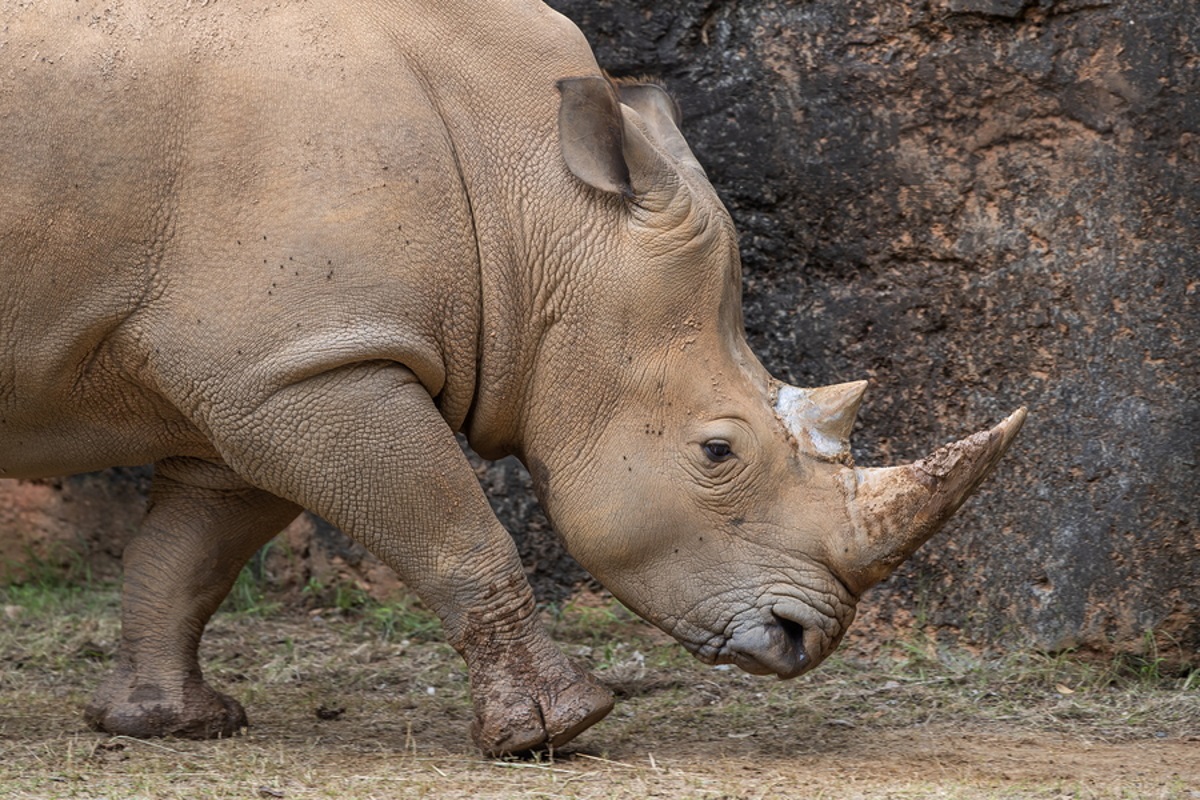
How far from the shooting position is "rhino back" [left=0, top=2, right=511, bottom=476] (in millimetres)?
4996

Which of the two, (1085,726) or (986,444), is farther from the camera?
(1085,726)

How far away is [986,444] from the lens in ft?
17.0

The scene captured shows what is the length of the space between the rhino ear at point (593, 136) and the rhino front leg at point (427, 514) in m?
0.79

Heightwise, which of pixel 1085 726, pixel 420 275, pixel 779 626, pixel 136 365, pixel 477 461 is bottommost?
pixel 477 461

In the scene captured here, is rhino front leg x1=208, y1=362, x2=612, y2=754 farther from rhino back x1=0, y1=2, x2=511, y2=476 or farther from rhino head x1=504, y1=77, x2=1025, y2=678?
rhino head x1=504, y1=77, x2=1025, y2=678

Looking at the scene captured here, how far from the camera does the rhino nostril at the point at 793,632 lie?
17.4 feet

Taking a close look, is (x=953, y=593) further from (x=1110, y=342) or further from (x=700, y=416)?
(x=700, y=416)

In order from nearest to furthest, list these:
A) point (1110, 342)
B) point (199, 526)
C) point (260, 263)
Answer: point (260, 263) → point (199, 526) → point (1110, 342)

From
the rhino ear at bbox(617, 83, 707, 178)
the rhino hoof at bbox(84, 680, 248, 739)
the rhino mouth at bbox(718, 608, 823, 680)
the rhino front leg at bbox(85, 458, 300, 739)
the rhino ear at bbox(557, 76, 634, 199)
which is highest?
the rhino ear at bbox(557, 76, 634, 199)

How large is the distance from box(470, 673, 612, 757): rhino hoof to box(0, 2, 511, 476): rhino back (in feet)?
3.11

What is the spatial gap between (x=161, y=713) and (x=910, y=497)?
2.43m

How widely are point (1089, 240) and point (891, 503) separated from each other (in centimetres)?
183

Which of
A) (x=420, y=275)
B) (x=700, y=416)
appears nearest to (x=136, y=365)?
(x=420, y=275)

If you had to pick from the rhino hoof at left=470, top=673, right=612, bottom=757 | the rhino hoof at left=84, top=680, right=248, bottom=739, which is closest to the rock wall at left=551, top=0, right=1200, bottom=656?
the rhino hoof at left=470, top=673, right=612, bottom=757
